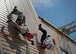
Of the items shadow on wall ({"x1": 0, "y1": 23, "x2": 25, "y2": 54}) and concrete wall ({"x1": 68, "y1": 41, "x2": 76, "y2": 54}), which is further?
concrete wall ({"x1": 68, "y1": 41, "x2": 76, "y2": 54})

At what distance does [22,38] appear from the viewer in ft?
43.3

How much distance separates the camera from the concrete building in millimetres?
11773

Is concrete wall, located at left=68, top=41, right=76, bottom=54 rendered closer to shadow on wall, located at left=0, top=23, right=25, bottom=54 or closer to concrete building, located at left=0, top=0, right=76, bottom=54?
concrete building, located at left=0, top=0, right=76, bottom=54

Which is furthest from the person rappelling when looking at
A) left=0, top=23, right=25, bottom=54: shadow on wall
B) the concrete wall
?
the concrete wall

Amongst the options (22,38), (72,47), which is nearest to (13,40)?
(22,38)

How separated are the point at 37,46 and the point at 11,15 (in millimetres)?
2898

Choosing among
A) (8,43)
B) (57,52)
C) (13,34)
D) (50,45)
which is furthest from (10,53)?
(57,52)

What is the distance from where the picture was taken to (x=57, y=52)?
57.7 feet

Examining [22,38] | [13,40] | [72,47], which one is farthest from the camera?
[72,47]

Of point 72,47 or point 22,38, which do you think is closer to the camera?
point 22,38

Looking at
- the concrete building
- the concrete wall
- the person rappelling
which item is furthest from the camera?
the concrete wall

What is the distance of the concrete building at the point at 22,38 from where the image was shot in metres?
11.8

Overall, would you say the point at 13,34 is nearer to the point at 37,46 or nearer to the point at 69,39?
the point at 37,46

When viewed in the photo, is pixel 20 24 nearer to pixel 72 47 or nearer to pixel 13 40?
pixel 13 40
